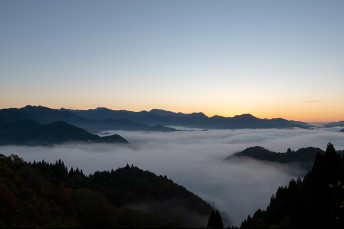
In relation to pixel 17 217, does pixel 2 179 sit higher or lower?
higher

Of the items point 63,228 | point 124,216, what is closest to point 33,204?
point 63,228

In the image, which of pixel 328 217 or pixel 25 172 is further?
pixel 25 172

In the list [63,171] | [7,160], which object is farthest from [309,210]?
[63,171]

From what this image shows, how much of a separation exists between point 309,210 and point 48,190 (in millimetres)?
61063

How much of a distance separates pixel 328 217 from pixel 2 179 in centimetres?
6728

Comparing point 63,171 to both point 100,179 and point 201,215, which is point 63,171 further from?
point 201,215

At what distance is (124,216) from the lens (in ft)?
139

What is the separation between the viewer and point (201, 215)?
616ft

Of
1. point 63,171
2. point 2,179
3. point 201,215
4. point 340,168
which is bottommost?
point 201,215

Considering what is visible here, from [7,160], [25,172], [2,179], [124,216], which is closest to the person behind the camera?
[124,216]

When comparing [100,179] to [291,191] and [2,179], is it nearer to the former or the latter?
[2,179]

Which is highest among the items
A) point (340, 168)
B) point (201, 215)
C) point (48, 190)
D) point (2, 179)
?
point (340, 168)

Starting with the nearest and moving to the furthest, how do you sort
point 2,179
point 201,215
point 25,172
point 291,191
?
1. point 2,179
2. point 291,191
3. point 25,172
4. point 201,215

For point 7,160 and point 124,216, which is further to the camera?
point 7,160
